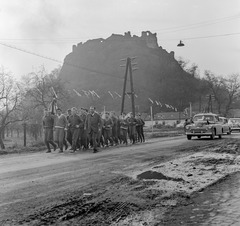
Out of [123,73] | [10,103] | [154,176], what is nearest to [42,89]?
[10,103]

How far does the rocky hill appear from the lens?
362 ft

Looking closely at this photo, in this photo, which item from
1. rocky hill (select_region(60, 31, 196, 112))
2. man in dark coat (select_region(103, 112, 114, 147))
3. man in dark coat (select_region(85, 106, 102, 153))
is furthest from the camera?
rocky hill (select_region(60, 31, 196, 112))

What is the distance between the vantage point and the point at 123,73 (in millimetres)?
134250

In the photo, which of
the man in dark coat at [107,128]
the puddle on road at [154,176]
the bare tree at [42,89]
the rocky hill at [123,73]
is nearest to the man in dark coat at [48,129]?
the man in dark coat at [107,128]

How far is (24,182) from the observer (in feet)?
25.6

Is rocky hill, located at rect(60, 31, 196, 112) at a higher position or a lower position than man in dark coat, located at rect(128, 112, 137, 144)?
higher

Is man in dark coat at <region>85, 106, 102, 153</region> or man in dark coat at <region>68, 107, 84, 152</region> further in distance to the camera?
man in dark coat at <region>68, 107, 84, 152</region>

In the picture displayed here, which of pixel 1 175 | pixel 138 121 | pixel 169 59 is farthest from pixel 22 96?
pixel 169 59

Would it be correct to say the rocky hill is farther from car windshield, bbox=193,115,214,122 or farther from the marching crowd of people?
the marching crowd of people

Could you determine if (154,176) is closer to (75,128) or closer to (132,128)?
(75,128)

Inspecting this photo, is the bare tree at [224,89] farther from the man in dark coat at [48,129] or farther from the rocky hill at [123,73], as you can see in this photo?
the man in dark coat at [48,129]

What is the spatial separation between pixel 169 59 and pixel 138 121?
407 ft

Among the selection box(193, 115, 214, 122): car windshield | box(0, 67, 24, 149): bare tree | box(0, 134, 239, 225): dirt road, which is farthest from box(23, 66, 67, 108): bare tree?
box(0, 134, 239, 225): dirt road

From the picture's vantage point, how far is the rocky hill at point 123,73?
110375 millimetres
